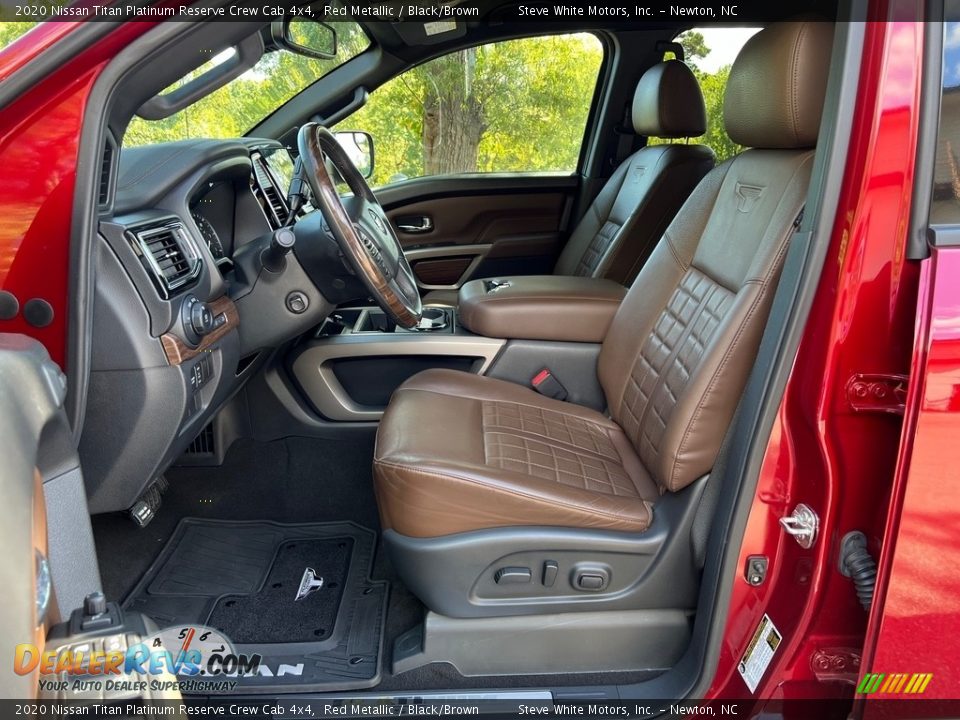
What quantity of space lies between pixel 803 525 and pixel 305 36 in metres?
1.67

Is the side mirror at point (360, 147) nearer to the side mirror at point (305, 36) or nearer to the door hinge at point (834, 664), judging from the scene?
the side mirror at point (305, 36)

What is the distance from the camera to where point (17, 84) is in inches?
42.3

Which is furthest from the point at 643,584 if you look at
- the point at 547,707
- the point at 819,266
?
the point at 819,266

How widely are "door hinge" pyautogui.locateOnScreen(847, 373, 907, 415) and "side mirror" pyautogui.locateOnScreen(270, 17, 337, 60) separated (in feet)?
3.86

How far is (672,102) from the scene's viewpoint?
2439 millimetres

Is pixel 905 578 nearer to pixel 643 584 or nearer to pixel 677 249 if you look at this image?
pixel 643 584

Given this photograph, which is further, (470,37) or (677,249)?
(470,37)

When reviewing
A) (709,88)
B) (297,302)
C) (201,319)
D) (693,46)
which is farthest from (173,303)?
(693,46)

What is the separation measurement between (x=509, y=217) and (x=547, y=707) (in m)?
2.31

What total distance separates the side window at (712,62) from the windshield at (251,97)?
3.92ft

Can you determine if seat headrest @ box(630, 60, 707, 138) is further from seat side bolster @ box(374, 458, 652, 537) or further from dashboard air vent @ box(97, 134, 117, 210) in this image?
dashboard air vent @ box(97, 134, 117, 210)

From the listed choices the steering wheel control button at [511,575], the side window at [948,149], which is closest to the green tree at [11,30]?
the steering wheel control button at [511,575]

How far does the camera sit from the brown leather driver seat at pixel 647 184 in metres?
2.46

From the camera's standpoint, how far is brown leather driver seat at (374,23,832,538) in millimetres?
1344
